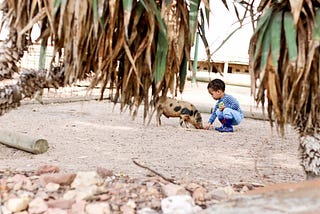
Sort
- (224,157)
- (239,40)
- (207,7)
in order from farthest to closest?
(239,40)
(224,157)
(207,7)

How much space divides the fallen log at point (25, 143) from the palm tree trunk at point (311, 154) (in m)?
2.38

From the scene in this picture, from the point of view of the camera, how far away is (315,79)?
1.82 m

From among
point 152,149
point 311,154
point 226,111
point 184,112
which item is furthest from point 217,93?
point 311,154

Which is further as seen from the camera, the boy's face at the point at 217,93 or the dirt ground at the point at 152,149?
the boy's face at the point at 217,93

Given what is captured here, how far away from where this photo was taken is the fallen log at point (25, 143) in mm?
4145

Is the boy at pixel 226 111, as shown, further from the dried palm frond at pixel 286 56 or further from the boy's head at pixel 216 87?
the dried palm frond at pixel 286 56

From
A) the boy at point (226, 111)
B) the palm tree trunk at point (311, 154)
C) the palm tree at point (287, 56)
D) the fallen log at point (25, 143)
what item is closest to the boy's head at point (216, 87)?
the boy at point (226, 111)

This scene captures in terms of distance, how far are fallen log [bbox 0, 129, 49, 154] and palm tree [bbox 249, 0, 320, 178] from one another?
2.57 m

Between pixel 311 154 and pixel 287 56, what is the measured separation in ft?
1.94

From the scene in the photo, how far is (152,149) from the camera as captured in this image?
4.56 m

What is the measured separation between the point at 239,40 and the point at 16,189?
338 inches

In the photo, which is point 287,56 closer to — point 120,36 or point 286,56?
point 286,56

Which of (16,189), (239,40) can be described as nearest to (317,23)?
(16,189)

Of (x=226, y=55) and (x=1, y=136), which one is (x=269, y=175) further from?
(x=226, y=55)
